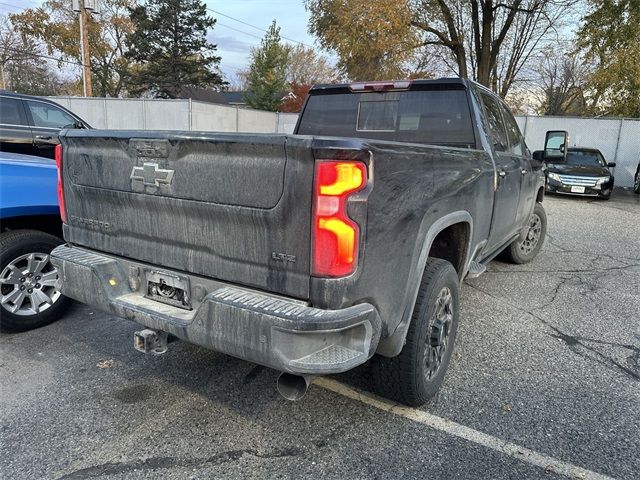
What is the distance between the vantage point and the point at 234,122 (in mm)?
22719

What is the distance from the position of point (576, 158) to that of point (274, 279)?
50.0 ft

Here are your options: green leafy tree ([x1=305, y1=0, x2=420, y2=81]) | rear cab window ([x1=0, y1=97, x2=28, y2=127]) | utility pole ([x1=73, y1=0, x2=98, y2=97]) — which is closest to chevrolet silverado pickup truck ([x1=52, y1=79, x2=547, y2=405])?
rear cab window ([x1=0, y1=97, x2=28, y2=127])

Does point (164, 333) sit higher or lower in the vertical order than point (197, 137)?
lower

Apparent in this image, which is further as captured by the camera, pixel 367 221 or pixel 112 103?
pixel 112 103

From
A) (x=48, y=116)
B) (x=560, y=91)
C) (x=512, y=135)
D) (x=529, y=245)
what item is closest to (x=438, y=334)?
(x=512, y=135)

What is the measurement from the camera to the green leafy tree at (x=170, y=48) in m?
40.7

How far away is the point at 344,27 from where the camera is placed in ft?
56.3

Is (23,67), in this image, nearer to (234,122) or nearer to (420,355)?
(234,122)

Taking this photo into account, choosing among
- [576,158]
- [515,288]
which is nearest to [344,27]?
[576,158]

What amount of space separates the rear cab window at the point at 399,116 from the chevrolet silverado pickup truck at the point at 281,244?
2.48 feet

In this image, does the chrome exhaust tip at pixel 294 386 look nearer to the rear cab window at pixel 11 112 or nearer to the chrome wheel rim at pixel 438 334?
the chrome wheel rim at pixel 438 334

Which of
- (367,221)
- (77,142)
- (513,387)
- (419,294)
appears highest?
(77,142)

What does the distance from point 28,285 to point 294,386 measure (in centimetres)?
270

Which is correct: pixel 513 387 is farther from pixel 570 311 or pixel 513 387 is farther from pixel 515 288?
pixel 515 288
